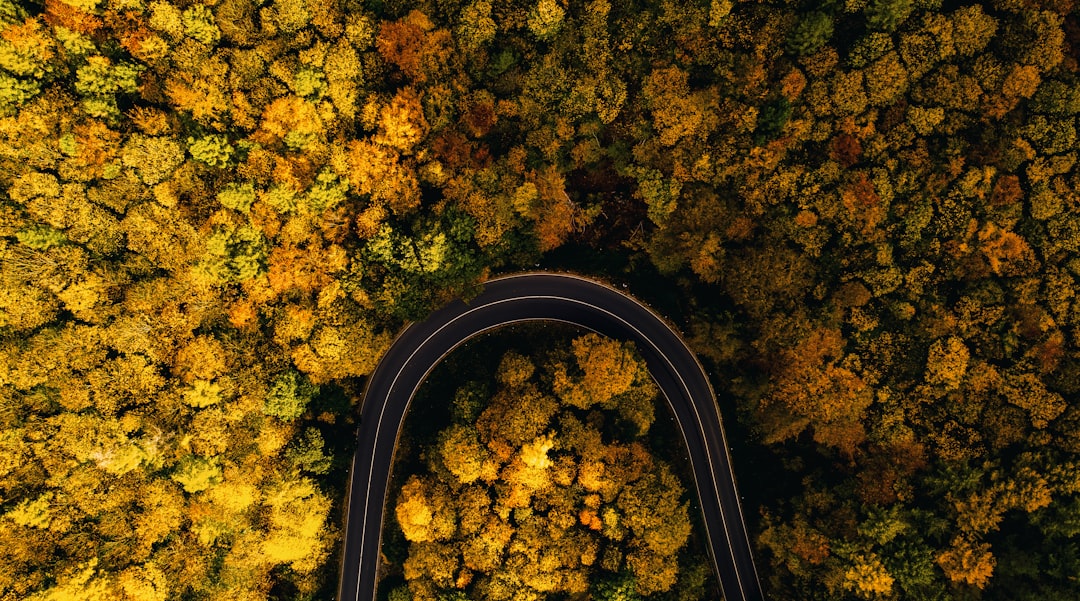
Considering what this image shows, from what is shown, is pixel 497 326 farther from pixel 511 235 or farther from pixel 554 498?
pixel 554 498

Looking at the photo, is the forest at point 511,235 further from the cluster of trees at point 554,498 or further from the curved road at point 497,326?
the cluster of trees at point 554,498

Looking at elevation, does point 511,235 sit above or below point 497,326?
above

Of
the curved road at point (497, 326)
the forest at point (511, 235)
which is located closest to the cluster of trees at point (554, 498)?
the curved road at point (497, 326)

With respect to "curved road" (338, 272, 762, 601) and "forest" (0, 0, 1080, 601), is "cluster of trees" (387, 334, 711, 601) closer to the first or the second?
"curved road" (338, 272, 762, 601)

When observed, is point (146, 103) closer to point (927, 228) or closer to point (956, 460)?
point (927, 228)

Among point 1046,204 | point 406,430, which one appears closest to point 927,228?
point 1046,204

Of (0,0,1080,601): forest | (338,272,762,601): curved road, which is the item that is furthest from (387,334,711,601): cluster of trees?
(0,0,1080,601): forest

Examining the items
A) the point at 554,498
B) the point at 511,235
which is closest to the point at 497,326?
the point at 511,235
